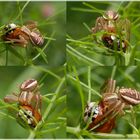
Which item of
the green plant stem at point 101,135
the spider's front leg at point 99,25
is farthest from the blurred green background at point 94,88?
the spider's front leg at point 99,25

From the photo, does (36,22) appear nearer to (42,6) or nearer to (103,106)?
(42,6)

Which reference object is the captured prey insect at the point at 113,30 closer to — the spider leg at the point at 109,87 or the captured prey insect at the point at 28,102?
the spider leg at the point at 109,87

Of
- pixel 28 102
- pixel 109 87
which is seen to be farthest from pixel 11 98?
pixel 109 87

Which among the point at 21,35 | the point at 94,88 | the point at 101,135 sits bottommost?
the point at 101,135

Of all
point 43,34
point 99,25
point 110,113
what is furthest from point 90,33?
point 110,113

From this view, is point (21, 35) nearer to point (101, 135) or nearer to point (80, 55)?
point (80, 55)

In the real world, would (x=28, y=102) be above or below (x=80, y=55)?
below
